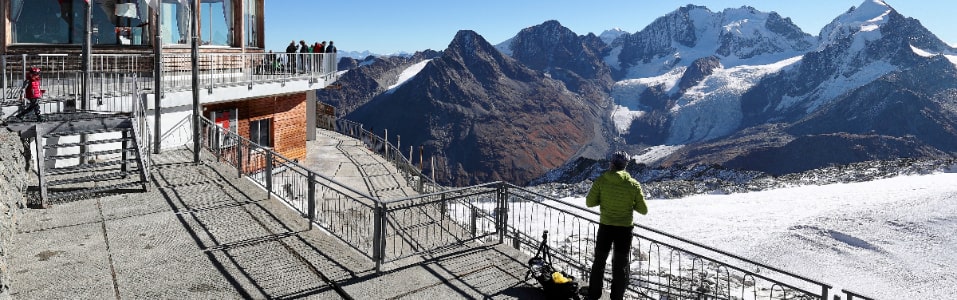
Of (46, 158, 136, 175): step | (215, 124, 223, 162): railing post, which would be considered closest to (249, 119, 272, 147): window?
(215, 124, 223, 162): railing post

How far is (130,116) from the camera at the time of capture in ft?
40.6

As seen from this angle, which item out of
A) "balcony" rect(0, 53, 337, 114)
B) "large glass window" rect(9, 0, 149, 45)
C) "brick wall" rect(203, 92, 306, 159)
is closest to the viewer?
"balcony" rect(0, 53, 337, 114)

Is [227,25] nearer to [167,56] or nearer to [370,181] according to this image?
[167,56]

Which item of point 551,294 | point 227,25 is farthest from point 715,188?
point 551,294

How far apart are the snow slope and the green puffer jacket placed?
1658 cm

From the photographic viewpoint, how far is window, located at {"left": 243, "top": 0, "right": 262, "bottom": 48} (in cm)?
2406

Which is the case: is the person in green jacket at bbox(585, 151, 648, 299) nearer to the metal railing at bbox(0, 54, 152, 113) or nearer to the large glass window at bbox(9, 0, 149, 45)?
the metal railing at bbox(0, 54, 152, 113)

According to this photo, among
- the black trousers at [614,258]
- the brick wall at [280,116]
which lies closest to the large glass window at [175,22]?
the brick wall at [280,116]

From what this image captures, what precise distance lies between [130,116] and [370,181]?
11.0 m

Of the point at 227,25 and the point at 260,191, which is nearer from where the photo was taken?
the point at 260,191

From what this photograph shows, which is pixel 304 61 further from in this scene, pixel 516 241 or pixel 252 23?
pixel 516 241

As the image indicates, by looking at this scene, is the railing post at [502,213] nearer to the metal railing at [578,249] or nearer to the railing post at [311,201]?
the metal railing at [578,249]

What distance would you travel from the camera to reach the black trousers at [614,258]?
748cm

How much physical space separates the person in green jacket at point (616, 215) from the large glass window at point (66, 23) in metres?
15.3
